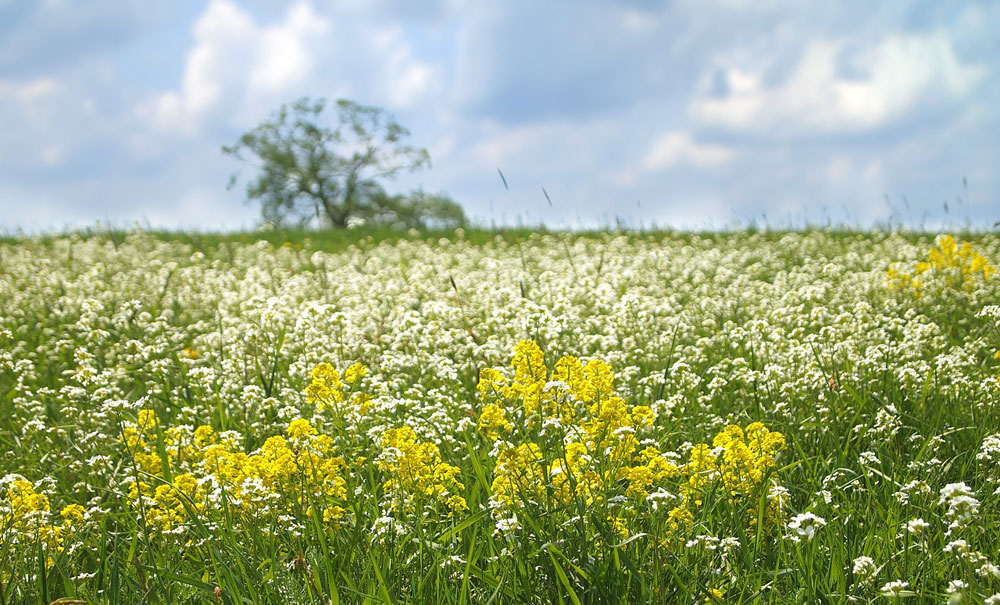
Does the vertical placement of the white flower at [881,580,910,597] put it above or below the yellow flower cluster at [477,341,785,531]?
below

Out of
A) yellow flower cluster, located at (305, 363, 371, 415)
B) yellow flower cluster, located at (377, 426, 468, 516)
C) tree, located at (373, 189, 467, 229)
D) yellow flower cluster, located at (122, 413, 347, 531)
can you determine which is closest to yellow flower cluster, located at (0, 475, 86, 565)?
yellow flower cluster, located at (122, 413, 347, 531)

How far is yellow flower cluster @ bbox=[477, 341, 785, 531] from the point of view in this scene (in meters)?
3.33

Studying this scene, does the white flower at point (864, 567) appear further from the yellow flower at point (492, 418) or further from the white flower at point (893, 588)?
the yellow flower at point (492, 418)

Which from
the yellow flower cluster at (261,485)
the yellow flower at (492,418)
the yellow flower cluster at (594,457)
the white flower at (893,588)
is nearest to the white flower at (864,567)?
the white flower at (893,588)

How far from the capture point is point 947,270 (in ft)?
29.9

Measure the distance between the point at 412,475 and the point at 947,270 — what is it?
7.89m

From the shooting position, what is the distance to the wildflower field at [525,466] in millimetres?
3195

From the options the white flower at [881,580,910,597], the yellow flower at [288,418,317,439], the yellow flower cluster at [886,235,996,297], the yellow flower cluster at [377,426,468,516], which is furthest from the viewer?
the yellow flower cluster at [886,235,996,297]

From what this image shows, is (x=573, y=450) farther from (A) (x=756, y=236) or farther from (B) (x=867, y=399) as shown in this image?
(A) (x=756, y=236)

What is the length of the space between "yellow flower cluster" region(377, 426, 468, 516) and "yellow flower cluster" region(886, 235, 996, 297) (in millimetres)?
7013

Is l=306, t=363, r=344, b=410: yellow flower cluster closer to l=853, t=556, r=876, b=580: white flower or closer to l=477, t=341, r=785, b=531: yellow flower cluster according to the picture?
l=477, t=341, r=785, b=531: yellow flower cluster

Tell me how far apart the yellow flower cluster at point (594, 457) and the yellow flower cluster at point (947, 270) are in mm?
5819

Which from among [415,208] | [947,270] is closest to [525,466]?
[947,270]

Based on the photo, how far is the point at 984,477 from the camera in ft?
14.1
